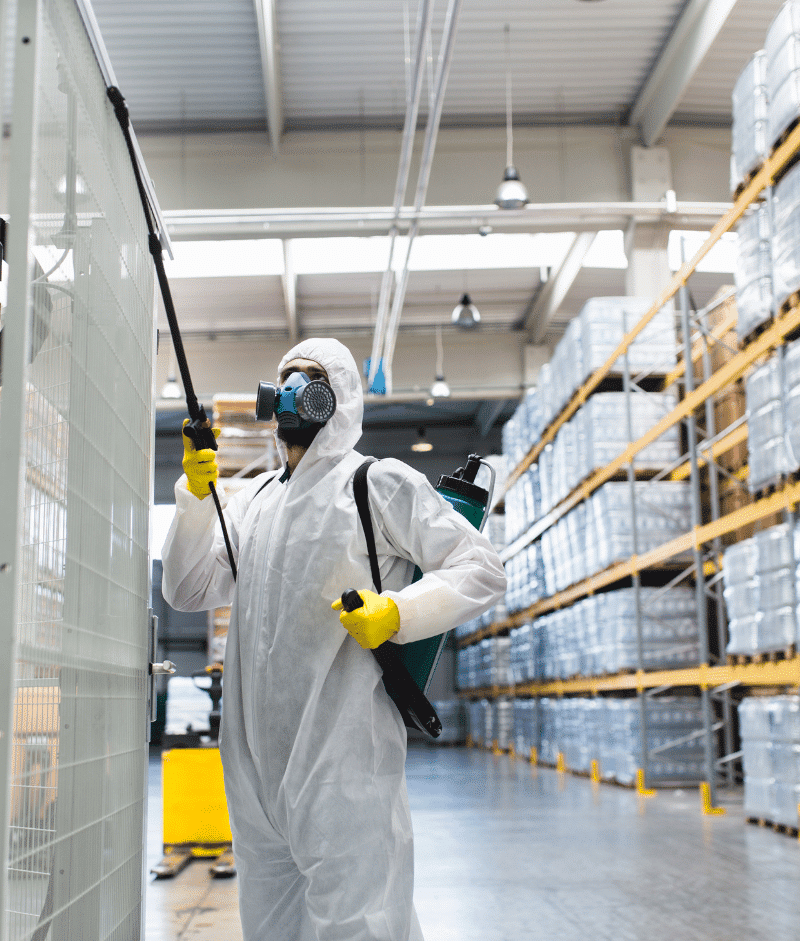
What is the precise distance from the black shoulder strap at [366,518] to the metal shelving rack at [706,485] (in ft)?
14.8

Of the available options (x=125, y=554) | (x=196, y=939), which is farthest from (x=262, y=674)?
(x=196, y=939)

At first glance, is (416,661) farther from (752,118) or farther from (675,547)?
(675,547)

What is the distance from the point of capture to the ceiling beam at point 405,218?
11734 mm

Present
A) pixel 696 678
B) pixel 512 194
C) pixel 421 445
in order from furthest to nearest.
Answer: pixel 421 445 < pixel 512 194 < pixel 696 678

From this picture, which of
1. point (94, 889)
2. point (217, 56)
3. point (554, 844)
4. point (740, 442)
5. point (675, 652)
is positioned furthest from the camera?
point (217, 56)

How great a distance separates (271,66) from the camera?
34.1ft

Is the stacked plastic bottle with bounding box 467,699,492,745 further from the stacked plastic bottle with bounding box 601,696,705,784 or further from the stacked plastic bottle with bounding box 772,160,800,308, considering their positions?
the stacked plastic bottle with bounding box 772,160,800,308

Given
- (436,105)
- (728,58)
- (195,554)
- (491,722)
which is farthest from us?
(491,722)

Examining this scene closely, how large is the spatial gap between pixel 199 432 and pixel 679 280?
7.04 metres

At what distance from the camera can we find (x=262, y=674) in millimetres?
2504

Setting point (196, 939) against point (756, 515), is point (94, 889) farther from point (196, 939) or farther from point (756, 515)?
point (756, 515)

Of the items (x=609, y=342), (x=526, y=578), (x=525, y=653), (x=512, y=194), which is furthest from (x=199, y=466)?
(x=525, y=653)

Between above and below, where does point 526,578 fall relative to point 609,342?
below

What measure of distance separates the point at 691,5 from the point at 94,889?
1025cm
